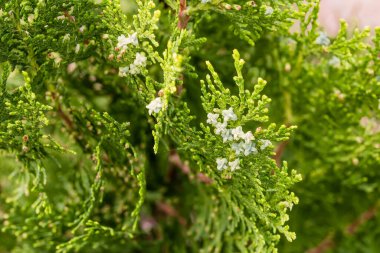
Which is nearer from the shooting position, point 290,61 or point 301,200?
point 290,61

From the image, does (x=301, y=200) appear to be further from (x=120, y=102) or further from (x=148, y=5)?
(x=148, y=5)

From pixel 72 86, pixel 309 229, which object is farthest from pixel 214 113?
→ pixel 309 229

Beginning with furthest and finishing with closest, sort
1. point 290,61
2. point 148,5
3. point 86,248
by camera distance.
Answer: point 86,248 → point 290,61 → point 148,5

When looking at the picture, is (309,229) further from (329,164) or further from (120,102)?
(120,102)

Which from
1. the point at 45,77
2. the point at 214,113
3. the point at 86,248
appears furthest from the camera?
the point at 86,248

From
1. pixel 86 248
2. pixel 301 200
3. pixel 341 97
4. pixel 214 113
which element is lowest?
→ pixel 86 248

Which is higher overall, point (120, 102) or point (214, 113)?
point (120, 102)

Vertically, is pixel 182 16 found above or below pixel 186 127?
above
